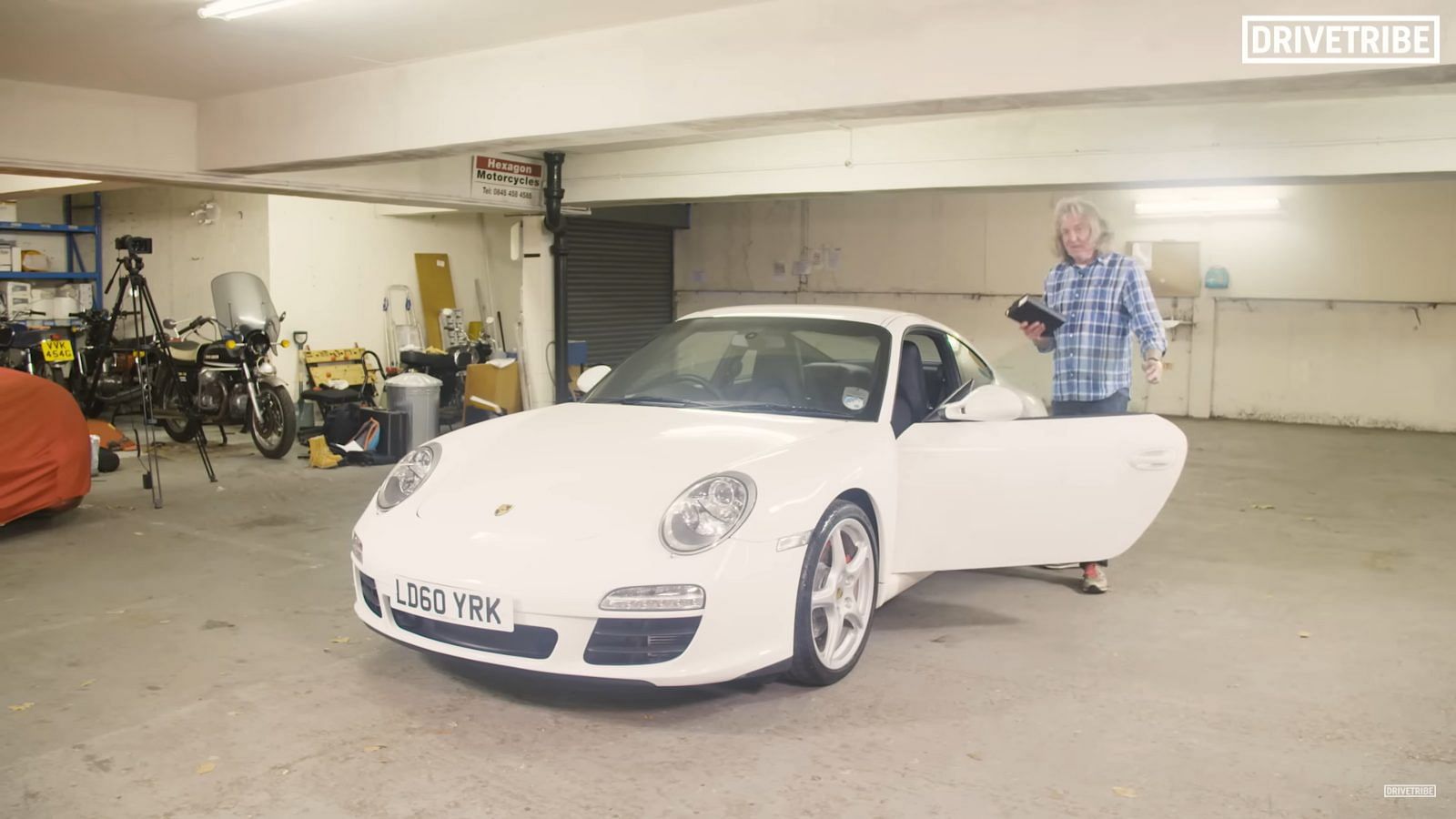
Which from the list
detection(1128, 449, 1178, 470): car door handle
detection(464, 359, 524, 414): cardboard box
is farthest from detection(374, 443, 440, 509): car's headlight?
detection(464, 359, 524, 414): cardboard box

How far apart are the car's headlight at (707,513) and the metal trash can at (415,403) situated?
5.34 metres

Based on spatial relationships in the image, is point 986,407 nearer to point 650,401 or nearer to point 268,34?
point 650,401

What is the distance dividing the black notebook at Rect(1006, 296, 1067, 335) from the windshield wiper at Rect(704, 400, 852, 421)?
126 centimetres

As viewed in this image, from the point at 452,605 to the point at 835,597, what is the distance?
115 centimetres

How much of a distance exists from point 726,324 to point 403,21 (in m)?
2.03

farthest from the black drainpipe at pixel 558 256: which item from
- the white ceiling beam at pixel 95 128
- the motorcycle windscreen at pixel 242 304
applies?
the white ceiling beam at pixel 95 128

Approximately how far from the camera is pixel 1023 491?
367cm

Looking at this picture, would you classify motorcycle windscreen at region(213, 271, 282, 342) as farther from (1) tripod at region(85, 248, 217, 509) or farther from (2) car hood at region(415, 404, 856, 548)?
(2) car hood at region(415, 404, 856, 548)

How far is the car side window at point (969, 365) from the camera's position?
14.8 feet

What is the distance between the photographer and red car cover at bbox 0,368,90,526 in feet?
16.6

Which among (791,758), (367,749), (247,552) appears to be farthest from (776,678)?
(247,552)

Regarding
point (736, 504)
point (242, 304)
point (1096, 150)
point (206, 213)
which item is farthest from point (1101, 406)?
point (206, 213)

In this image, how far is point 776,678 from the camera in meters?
3.36

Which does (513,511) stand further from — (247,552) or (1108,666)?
(247,552)
